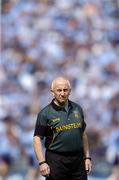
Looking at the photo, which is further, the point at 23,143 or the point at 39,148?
the point at 23,143

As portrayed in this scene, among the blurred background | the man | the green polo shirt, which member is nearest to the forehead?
the man

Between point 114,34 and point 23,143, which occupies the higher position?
point 114,34

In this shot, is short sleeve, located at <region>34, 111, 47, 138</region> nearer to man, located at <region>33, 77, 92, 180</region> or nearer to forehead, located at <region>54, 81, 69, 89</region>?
man, located at <region>33, 77, 92, 180</region>

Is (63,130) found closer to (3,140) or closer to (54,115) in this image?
(54,115)

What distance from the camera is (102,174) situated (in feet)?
22.7

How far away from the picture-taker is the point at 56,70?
7020 millimetres

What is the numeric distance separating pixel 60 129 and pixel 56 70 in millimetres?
3404

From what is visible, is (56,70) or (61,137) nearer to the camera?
(61,137)

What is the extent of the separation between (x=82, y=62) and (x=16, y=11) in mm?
961

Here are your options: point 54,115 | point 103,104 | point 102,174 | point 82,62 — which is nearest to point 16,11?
point 82,62

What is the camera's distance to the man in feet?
12.0

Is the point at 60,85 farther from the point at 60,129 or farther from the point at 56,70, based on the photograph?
the point at 56,70

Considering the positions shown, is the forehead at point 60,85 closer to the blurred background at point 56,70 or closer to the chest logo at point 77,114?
the chest logo at point 77,114

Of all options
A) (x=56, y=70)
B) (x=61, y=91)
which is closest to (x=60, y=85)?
(x=61, y=91)
